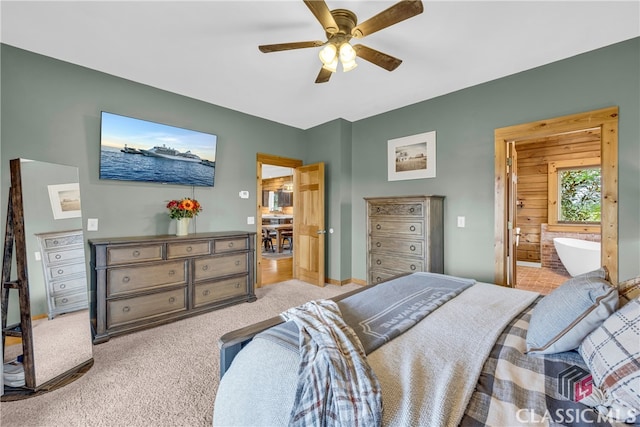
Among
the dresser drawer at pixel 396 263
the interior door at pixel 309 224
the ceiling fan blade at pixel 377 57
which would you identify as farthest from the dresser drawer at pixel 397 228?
the ceiling fan blade at pixel 377 57

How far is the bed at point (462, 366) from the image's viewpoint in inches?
29.6


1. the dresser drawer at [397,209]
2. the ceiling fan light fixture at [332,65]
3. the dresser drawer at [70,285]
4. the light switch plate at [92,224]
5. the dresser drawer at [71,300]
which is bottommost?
the dresser drawer at [71,300]

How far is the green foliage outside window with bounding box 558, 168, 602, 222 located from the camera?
5.10 m

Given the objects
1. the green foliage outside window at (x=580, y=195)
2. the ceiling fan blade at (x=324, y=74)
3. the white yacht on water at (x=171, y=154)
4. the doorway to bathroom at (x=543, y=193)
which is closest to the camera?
the ceiling fan blade at (x=324, y=74)

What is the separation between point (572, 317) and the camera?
1067mm

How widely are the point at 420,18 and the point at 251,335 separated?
248 cm

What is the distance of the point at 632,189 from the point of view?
233cm

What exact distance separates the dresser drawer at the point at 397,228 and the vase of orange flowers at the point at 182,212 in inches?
90.2

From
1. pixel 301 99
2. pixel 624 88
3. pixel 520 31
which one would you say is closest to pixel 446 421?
pixel 520 31

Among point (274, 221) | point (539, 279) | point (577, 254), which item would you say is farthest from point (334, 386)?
point (274, 221)

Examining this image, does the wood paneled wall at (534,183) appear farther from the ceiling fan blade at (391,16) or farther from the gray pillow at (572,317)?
the gray pillow at (572,317)

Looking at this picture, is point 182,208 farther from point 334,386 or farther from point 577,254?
point 577,254

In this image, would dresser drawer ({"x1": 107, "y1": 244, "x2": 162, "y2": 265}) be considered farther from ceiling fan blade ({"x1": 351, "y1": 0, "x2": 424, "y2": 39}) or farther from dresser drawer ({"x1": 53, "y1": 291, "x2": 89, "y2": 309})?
ceiling fan blade ({"x1": 351, "y1": 0, "x2": 424, "y2": 39})

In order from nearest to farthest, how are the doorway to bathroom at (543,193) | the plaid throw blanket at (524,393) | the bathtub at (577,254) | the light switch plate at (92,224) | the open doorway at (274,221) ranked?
the plaid throw blanket at (524,393) → the doorway to bathroom at (543,193) → the light switch plate at (92,224) → the bathtub at (577,254) → the open doorway at (274,221)
